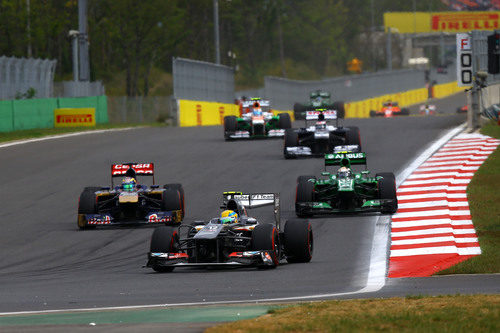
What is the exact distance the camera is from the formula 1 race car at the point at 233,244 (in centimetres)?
1534

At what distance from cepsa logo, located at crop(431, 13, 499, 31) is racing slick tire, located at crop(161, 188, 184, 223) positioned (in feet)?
330

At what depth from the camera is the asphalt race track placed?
13.7 m

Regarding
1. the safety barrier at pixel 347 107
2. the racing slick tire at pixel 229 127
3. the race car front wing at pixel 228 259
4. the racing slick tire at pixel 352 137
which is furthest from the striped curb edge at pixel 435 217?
the safety barrier at pixel 347 107

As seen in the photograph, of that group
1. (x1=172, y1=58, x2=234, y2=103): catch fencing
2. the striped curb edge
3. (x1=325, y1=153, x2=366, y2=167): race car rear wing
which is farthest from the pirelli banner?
(x1=325, y1=153, x2=366, y2=167): race car rear wing

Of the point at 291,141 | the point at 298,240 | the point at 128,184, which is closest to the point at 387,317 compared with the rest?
the point at 298,240

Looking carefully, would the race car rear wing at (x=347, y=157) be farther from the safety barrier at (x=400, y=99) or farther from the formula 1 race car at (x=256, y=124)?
the safety barrier at (x=400, y=99)

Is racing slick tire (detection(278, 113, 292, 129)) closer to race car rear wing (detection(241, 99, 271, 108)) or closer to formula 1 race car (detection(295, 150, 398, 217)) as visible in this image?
race car rear wing (detection(241, 99, 271, 108))

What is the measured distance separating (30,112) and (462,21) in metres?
81.2

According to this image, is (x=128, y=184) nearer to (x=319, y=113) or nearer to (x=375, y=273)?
(x=375, y=273)

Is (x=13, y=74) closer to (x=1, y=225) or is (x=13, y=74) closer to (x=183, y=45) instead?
(x=1, y=225)

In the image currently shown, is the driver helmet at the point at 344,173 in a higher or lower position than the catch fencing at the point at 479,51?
lower

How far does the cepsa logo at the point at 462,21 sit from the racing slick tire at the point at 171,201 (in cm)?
10059

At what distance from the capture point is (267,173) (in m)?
27.8

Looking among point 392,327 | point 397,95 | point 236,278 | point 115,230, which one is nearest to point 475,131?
point 115,230
